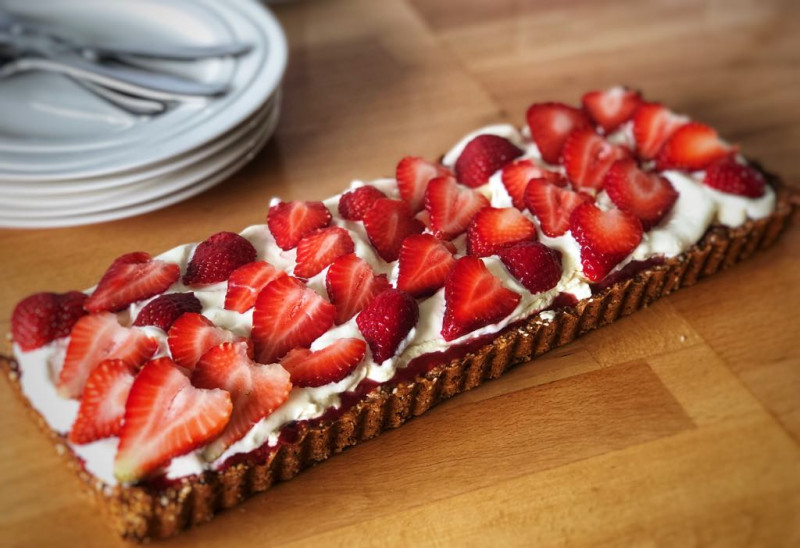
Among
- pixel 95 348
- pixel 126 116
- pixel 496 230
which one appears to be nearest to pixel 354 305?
pixel 496 230

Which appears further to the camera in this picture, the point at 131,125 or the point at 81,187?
the point at 131,125

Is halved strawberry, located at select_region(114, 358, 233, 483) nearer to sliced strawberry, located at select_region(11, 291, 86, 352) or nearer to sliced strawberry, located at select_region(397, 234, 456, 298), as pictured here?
sliced strawberry, located at select_region(11, 291, 86, 352)

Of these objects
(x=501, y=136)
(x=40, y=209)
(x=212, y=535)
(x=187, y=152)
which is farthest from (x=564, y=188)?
(x=40, y=209)

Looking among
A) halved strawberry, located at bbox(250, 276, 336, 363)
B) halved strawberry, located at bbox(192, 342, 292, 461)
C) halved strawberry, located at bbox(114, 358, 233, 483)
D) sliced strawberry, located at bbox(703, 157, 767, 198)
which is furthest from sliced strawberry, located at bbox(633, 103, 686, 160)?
halved strawberry, located at bbox(114, 358, 233, 483)

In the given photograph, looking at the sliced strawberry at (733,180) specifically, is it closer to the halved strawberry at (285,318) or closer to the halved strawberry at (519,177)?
the halved strawberry at (519,177)

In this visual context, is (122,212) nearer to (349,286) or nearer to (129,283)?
(129,283)
